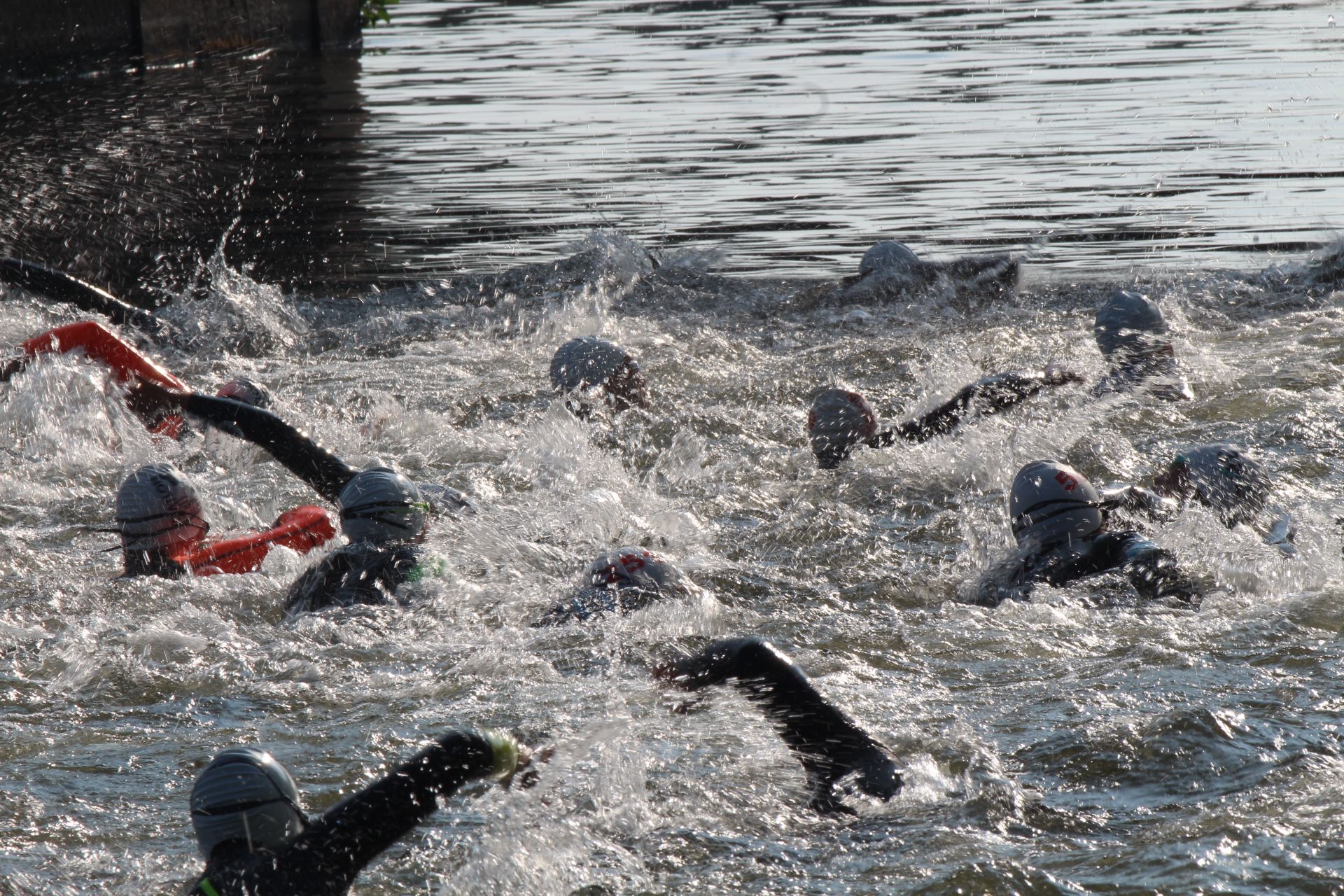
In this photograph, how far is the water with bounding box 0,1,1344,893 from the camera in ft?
16.4

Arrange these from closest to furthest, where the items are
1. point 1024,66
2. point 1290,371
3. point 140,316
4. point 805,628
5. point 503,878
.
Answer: point 503,878 < point 805,628 < point 1290,371 < point 140,316 < point 1024,66

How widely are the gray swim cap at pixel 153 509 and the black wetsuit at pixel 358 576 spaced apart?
95 centimetres

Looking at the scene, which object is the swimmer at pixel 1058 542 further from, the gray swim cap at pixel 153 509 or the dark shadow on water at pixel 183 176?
the dark shadow on water at pixel 183 176

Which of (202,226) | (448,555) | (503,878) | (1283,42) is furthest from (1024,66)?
(503,878)

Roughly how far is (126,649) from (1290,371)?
9151 mm

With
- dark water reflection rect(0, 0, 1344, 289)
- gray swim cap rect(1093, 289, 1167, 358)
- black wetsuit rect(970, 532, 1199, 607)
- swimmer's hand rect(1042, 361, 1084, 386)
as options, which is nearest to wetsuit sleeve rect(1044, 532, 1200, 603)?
black wetsuit rect(970, 532, 1199, 607)

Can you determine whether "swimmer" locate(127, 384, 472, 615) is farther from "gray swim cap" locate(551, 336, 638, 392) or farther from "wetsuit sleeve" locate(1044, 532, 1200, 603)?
"gray swim cap" locate(551, 336, 638, 392)

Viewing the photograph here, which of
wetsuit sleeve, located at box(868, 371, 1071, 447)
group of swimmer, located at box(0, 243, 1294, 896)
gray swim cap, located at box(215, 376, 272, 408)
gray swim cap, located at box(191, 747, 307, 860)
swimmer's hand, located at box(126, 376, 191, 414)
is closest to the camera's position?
group of swimmer, located at box(0, 243, 1294, 896)

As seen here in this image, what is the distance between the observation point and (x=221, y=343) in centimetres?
1378

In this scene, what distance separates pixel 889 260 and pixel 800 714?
413 inches

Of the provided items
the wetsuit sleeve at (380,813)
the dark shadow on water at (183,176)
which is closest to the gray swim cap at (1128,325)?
the dark shadow on water at (183,176)

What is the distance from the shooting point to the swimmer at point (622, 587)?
666 centimetres

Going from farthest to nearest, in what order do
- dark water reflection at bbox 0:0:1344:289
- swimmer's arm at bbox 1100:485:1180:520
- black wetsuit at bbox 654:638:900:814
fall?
dark water reflection at bbox 0:0:1344:289, swimmer's arm at bbox 1100:485:1180:520, black wetsuit at bbox 654:638:900:814

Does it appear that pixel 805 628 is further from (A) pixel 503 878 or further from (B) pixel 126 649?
(B) pixel 126 649
